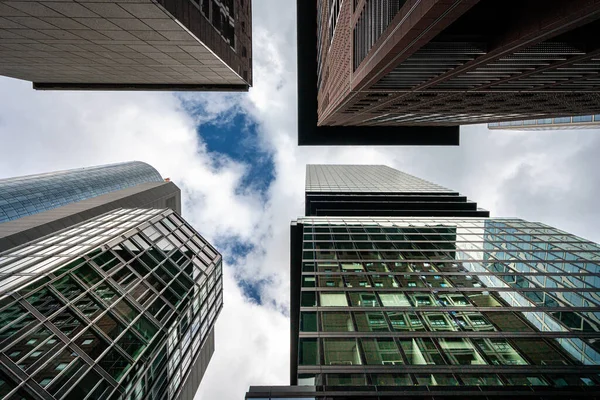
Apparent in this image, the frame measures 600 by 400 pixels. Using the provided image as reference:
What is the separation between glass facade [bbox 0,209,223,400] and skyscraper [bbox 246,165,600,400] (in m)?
12.2

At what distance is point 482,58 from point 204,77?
79.8ft

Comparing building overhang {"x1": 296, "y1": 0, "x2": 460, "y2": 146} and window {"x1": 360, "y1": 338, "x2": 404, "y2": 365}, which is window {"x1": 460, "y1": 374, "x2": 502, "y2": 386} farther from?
building overhang {"x1": 296, "y1": 0, "x2": 460, "y2": 146}

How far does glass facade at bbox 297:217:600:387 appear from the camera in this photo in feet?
55.6

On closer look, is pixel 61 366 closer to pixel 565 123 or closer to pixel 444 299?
pixel 444 299

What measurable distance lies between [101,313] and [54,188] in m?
76.2

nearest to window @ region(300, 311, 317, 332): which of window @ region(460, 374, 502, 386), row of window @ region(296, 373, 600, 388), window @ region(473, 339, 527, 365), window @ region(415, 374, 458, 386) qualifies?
row of window @ region(296, 373, 600, 388)

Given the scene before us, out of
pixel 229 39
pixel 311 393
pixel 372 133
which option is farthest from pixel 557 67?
pixel 372 133

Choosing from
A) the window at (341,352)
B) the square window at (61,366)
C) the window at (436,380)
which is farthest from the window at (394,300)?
the square window at (61,366)

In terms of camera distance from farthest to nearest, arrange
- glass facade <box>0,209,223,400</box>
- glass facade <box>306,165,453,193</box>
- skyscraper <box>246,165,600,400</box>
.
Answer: glass facade <box>306,165,453,193</box>, glass facade <box>0,209,223,400</box>, skyscraper <box>246,165,600,400</box>

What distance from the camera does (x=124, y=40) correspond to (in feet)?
61.1

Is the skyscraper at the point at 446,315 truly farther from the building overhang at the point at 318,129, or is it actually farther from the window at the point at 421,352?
the building overhang at the point at 318,129

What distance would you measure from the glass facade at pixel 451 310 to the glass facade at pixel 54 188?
70.1 m

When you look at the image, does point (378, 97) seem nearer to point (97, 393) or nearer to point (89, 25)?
point (89, 25)

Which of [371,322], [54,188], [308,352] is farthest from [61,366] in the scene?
[54,188]
